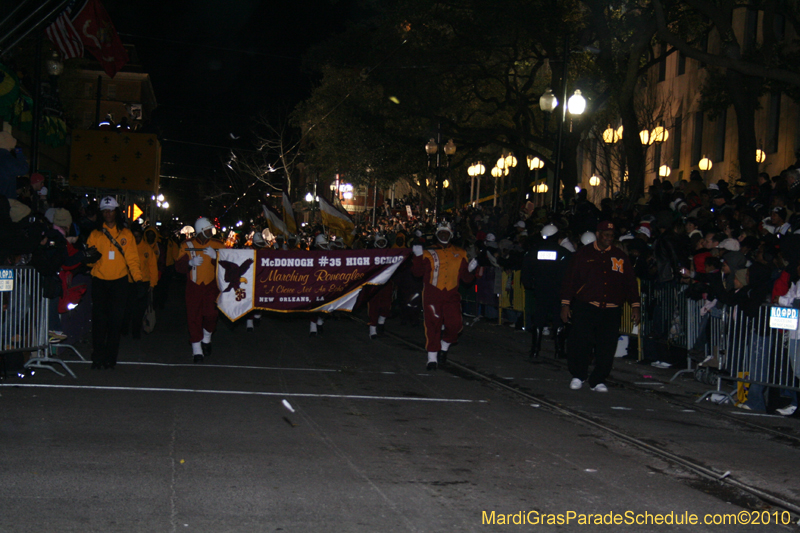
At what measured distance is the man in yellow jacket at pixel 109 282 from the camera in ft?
34.3

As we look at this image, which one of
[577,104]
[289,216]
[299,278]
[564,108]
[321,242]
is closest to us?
[299,278]

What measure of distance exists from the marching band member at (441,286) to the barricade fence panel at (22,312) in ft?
14.9

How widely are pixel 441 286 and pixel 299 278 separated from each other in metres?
2.72

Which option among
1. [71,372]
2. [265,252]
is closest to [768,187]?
[265,252]

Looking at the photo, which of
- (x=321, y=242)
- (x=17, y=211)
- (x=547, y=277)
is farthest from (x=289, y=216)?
(x=17, y=211)

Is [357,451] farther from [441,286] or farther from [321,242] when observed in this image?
[321,242]

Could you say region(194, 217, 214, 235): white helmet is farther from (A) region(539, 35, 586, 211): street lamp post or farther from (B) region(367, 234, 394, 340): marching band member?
(A) region(539, 35, 586, 211): street lamp post

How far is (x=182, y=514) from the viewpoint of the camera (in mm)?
4996

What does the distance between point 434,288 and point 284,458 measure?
17.7 feet

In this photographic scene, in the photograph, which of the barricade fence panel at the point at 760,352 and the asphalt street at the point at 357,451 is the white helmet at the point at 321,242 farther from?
the barricade fence panel at the point at 760,352

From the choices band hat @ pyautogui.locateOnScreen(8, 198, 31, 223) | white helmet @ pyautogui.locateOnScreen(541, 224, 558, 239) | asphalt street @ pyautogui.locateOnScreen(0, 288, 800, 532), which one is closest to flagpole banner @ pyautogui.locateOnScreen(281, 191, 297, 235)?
white helmet @ pyautogui.locateOnScreen(541, 224, 558, 239)

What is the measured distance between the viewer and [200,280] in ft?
38.7

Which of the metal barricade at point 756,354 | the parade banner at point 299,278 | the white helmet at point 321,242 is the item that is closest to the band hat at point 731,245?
the metal barricade at point 756,354

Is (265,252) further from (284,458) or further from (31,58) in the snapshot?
(31,58)
